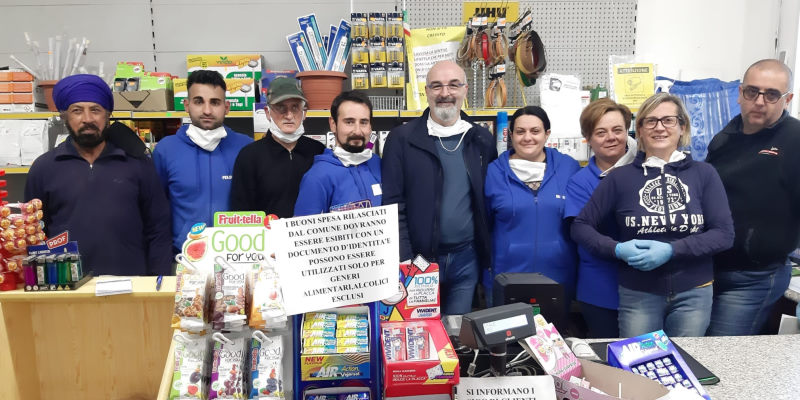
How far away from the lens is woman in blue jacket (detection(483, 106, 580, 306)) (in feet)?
7.93

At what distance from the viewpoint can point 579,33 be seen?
13.6 feet

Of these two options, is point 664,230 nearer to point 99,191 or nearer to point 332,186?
point 332,186

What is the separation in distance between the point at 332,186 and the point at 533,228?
3.24ft

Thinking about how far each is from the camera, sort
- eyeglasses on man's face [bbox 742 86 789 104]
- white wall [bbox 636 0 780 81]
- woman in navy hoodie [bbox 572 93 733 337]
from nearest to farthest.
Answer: woman in navy hoodie [bbox 572 93 733 337] < eyeglasses on man's face [bbox 742 86 789 104] < white wall [bbox 636 0 780 81]

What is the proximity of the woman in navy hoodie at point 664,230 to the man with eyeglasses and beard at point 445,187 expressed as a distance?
1.90 ft

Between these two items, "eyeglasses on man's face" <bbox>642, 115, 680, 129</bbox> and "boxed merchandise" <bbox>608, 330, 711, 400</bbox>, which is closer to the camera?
"boxed merchandise" <bbox>608, 330, 711, 400</bbox>

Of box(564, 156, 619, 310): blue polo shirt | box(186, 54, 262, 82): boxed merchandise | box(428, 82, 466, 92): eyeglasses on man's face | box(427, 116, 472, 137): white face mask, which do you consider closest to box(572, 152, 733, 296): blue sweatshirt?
box(564, 156, 619, 310): blue polo shirt

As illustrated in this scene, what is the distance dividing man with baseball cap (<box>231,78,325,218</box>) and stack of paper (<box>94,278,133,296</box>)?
1.09 metres

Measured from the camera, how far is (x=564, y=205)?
7.97 ft

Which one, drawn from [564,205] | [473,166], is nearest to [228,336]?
[473,166]

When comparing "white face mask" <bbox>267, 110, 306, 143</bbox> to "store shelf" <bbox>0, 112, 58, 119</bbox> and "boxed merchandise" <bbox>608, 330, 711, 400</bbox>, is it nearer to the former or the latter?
"boxed merchandise" <bbox>608, 330, 711, 400</bbox>

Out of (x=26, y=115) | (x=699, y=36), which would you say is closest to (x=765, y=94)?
(x=699, y=36)

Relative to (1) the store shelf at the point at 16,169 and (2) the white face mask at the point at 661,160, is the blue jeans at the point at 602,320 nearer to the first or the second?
(2) the white face mask at the point at 661,160

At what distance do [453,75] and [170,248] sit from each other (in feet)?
5.41
